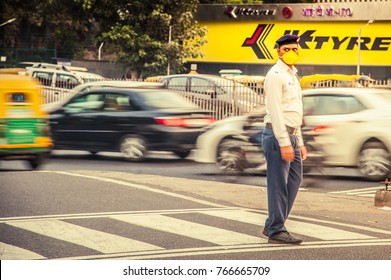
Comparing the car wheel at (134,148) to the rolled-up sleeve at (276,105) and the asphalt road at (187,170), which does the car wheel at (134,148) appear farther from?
the rolled-up sleeve at (276,105)

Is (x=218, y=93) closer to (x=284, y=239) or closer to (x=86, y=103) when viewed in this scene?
(x=86, y=103)

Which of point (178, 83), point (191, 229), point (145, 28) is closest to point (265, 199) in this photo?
point (191, 229)

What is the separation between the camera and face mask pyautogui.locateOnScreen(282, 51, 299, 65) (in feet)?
28.2

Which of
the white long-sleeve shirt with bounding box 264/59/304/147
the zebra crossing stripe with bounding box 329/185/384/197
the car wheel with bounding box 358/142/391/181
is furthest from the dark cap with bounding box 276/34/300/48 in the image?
the car wheel with bounding box 358/142/391/181

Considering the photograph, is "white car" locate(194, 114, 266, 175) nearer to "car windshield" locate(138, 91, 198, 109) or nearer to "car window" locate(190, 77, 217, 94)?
"car windshield" locate(138, 91, 198, 109)

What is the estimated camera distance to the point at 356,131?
15602 mm

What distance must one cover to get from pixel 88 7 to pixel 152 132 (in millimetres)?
27389

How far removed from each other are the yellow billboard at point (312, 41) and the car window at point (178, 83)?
13.0 metres

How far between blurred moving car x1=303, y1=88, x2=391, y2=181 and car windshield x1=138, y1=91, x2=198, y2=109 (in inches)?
72.4

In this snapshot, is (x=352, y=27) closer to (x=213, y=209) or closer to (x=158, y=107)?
(x=158, y=107)

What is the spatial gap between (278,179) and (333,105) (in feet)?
23.8

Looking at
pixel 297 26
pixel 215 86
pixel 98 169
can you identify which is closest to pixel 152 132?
pixel 98 169

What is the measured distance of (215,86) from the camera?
100ft

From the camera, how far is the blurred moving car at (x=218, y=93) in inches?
1174
